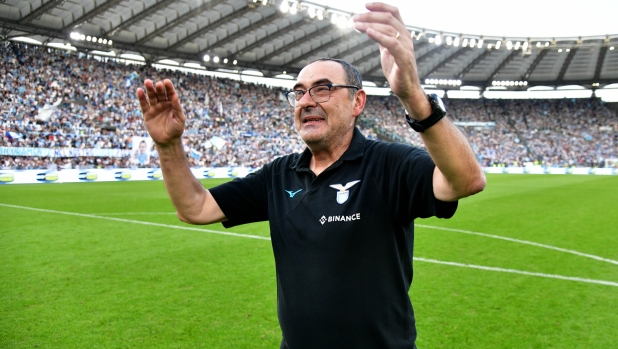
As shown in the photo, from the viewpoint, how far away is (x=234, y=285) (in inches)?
244

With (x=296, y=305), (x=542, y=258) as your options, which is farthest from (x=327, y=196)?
(x=542, y=258)

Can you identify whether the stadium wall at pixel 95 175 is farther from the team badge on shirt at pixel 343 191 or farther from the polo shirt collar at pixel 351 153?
the team badge on shirt at pixel 343 191

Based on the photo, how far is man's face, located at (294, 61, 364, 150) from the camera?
2.26m

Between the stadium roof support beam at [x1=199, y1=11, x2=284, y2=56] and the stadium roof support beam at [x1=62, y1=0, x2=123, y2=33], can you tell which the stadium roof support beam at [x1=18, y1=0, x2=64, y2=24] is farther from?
the stadium roof support beam at [x1=199, y1=11, x2=284, y2=56]

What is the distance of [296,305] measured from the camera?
2125mm

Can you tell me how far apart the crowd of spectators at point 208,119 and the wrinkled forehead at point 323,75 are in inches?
1050

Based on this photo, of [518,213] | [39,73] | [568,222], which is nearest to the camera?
[568,222]

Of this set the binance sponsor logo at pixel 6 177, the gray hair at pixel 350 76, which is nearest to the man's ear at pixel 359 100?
the gray hair at pixel 350 76

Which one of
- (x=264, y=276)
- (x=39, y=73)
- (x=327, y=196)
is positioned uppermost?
(x=39, y=73)

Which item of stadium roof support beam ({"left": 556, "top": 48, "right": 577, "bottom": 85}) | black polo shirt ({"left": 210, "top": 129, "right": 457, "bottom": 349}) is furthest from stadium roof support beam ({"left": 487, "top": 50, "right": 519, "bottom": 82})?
black polo shirt ({"left": 210, "top": 129, "right": 457, "bottom": 349})

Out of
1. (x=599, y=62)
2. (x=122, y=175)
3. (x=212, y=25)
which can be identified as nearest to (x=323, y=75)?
(x=122, y=175)

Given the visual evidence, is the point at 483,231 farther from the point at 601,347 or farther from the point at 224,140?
the point at 224,140

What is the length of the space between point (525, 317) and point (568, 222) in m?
8.39

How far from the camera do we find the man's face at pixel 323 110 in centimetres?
226
